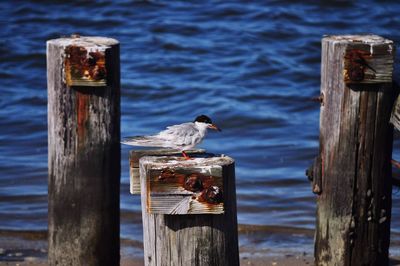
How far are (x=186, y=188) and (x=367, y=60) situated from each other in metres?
1.75

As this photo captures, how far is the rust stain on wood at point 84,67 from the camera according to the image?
5.25 m

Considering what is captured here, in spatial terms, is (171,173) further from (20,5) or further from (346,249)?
(20,5)

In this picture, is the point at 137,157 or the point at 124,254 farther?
the point at 124,254

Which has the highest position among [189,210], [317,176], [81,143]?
[81,143]

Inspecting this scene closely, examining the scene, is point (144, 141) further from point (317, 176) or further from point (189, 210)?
point (317, 176)

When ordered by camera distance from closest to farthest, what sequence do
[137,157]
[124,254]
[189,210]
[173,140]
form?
1. [189,210]
2. [173,140]
3. [137,157]
4. [124,254]

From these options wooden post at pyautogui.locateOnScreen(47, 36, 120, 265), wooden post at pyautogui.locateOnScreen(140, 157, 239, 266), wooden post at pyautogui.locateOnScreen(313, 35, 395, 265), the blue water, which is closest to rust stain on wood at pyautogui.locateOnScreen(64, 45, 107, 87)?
wooden post at pyautogui.locateOnScreen(47, 36, 120, 265)

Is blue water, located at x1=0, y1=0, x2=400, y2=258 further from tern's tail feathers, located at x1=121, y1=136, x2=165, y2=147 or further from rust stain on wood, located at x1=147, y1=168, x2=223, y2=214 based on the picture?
rust stain on wood, located at x1=147, y1=168, x2=223, y2=214

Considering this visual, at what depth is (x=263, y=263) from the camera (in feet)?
24.5

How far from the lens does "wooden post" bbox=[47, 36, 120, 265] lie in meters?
5.27

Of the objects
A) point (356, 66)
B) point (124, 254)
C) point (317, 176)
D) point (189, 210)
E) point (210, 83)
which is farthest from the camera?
point (210, 83)

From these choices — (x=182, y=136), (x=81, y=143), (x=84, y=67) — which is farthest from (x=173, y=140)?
(x=84, y=67)

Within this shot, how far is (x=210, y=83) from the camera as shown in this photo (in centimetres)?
1542

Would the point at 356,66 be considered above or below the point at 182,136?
above
